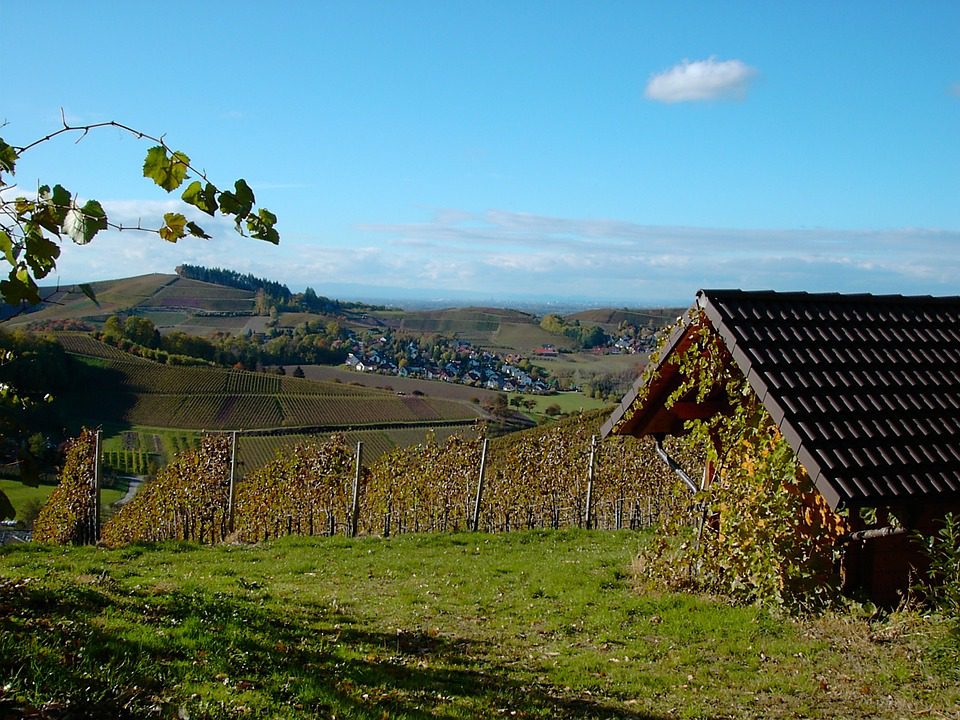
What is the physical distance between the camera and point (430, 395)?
56656mm

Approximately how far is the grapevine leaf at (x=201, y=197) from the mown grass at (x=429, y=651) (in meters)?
2.79

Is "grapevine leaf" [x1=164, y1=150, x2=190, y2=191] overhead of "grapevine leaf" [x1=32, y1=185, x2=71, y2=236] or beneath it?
overhead

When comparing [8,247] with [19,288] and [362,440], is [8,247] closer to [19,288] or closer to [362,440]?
[19,288]

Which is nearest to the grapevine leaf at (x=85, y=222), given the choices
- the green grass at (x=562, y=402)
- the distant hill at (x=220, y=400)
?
the distant hill at (x=220, y=400)

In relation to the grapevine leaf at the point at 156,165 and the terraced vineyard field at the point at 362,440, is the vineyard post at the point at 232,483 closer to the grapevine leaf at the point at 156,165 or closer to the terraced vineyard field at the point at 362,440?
the grapevine leaf at the point at 156,165

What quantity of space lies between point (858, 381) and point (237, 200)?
263 inches

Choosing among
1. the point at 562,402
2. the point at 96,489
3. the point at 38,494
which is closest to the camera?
the point at 96,489

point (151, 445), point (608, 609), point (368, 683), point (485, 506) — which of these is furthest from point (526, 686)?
point (151, 445)

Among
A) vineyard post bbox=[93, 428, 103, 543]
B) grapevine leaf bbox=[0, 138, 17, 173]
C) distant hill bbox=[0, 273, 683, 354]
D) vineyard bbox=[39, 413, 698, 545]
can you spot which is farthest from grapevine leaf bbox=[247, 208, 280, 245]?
distant hill bbox=[0, 273, 683, 354]

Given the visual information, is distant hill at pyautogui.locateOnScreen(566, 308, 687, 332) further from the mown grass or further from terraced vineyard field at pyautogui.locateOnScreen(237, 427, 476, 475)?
the mown grass

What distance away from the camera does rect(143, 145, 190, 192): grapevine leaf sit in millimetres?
2859

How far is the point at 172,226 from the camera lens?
2988 mm

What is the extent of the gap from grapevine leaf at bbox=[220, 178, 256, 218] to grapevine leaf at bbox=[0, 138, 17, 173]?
0.78 meters

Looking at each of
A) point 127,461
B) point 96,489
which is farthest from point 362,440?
point 96,489
